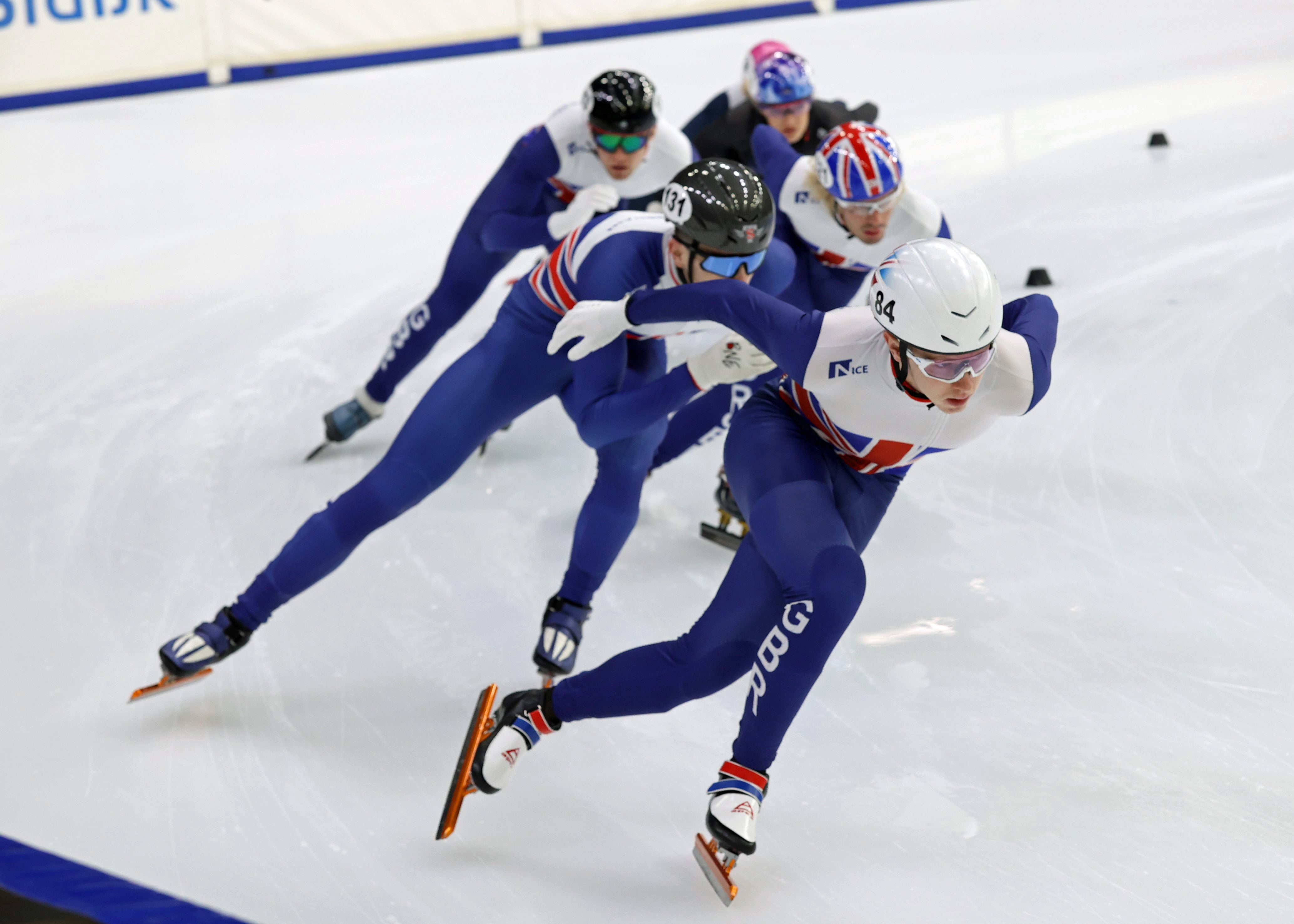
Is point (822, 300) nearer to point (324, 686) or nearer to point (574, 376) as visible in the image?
point (574, 376)

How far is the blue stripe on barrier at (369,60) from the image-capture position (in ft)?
34.8

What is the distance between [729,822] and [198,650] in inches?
55.1

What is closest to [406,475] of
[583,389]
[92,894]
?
[583,389]

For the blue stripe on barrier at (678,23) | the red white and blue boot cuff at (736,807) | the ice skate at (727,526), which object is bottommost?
the blue stripe on barrier at (678,23)

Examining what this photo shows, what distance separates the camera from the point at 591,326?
9.15ft

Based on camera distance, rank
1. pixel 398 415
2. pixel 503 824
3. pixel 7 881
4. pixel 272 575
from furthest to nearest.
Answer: pixel 398 415, pixel 272 575, pixel 503 824, pixel 7 881

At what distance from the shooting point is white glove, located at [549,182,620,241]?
3877mm

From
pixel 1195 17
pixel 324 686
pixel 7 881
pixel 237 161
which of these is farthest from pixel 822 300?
pixel 1195 17

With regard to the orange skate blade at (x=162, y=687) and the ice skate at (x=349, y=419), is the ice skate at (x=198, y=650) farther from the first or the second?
the ice skate at (x=349, y=419)

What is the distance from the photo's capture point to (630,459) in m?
3.16

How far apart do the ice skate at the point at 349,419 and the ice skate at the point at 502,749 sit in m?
2.05

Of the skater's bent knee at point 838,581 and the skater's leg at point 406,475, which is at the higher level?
the skater's bent knee at point 838,581

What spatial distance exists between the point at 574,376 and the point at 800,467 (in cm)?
80

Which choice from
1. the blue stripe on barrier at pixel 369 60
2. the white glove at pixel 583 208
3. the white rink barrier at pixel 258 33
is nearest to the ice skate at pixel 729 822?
the white glove at pixel 583 208
